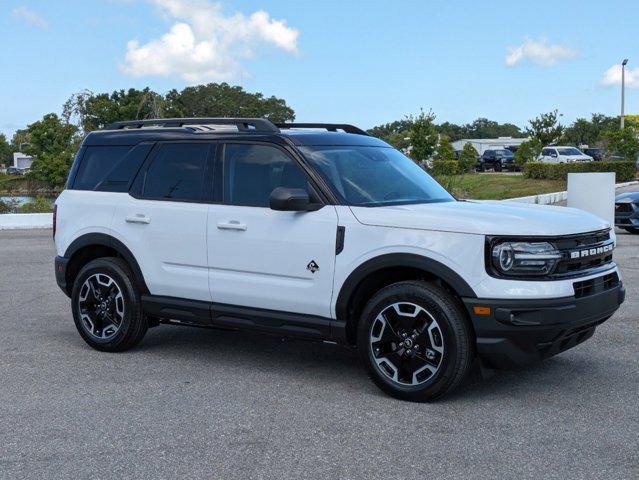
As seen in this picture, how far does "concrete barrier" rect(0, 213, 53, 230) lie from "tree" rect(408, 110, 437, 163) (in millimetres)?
23715

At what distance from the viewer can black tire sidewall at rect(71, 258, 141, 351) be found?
21.8 ft

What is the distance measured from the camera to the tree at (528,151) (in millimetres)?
50234

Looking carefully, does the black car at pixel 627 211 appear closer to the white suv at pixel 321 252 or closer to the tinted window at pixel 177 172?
the white suv at pixel 321 252

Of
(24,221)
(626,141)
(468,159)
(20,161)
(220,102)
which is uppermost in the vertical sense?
(220,102)

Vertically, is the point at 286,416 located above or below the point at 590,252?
below

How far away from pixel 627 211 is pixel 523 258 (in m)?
13.0

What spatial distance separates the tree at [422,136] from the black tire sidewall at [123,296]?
3593 centimetres

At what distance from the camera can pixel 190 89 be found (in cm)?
10981

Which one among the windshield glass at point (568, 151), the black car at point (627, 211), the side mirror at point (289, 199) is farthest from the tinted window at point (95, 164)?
the windshield glass at point (568, 151)

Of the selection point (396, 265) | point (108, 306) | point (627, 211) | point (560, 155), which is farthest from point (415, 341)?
point (560, 155)

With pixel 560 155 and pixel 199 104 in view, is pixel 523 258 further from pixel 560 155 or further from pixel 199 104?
pixel 199 104

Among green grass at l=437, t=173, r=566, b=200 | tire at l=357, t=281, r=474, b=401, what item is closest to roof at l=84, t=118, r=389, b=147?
tire at l=357, t=281, r=474, b=401

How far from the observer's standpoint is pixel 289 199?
5.59 meters

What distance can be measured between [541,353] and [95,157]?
4.16m
